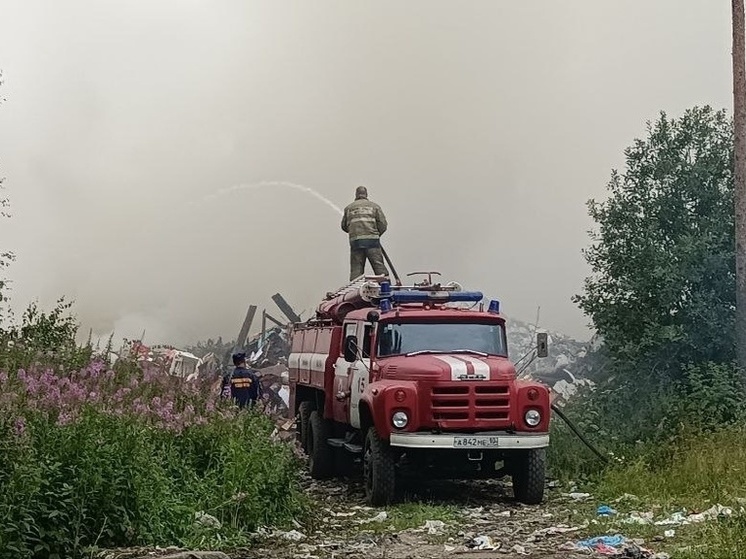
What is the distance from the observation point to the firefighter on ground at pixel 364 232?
1891cm

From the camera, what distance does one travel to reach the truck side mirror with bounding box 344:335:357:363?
1319 centimetres

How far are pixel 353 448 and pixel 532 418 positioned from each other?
267cm

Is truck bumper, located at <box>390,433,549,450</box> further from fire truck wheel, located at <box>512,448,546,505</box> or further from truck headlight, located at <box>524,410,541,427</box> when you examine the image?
fire truck wheel, located at <box>512,448,546,505</box>

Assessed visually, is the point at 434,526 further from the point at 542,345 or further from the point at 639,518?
the point at 542,345

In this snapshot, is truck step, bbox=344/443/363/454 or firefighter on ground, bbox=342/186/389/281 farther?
firefighter on ground, bbox=342/186/389/281

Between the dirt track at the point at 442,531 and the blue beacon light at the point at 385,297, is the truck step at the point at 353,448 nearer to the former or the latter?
the dirt track at the point at 442,531

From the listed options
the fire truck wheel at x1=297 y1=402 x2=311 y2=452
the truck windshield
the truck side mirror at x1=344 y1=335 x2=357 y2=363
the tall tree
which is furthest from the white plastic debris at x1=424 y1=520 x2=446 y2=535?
the tall tree

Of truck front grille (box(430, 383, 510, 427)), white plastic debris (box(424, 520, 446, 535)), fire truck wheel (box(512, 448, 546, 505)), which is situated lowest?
white plastic debris (box(424, 520, 446, 535))

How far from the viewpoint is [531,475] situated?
11.9m

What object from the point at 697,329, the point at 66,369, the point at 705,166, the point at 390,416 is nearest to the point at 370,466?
the point at 390,416

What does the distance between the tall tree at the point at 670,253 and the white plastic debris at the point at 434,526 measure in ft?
25.3

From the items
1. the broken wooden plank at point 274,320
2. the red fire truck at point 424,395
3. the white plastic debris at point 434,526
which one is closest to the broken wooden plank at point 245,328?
the broken wooden plank at point 274,320

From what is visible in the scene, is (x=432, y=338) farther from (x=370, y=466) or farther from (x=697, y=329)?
(x=697, y=329)

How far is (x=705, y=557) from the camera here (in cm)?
767
